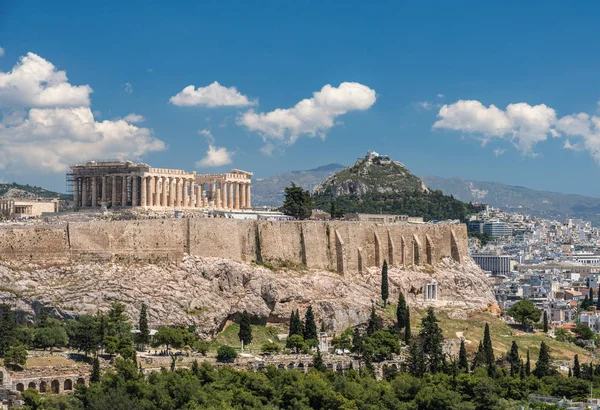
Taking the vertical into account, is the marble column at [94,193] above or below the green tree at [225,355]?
above

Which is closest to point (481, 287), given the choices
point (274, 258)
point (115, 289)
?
point (274, 258)

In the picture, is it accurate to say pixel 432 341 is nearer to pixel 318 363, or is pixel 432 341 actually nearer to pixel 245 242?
pixel 318 363

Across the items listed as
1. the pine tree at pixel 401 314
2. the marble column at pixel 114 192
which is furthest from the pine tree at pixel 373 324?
the marble column at pixel 114 192

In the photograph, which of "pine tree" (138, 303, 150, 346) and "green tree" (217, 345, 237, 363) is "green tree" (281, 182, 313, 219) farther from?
"pine tree" (138, 303, 150, 346)

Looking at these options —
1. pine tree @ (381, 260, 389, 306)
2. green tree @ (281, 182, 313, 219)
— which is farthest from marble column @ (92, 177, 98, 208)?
pine tree @ (381, 260, 389, 306)

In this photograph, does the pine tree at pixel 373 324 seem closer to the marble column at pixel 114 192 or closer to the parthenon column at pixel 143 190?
the parthenon column at pixel 143 190

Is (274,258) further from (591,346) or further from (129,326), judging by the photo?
(591,346)

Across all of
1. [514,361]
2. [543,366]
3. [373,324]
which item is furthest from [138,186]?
[543,366]
